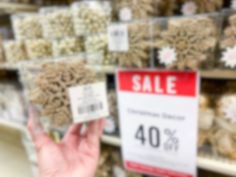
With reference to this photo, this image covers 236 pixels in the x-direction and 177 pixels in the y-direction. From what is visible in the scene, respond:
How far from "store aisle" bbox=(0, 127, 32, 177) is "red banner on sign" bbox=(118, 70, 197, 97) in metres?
1.15

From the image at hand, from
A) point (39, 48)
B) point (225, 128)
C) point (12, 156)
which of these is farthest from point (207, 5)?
point (12, 156)

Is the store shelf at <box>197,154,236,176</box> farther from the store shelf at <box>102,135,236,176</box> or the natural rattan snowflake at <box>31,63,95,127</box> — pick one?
the natural rattan snowflake at <box>31,63,95,127</box>

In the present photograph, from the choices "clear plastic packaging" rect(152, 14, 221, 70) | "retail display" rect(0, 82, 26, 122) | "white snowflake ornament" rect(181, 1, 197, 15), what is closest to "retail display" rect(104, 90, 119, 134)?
"clear plastic packaging" rect(152, 14, 221, 70)

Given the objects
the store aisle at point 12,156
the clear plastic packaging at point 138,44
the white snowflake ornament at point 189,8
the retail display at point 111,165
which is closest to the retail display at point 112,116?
the retail display at point 111,165

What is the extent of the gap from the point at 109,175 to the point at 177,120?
1.61 ft

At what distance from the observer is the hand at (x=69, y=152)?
753 millimetres

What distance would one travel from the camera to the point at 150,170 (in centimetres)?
116

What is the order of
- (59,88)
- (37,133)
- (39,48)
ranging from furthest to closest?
1. (39,48)
2. (37,133)
3. (59,88)

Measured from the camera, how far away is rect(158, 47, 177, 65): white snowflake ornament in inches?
35.3

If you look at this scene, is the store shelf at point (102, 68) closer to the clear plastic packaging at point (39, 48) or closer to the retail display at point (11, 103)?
the clear plastic packaging at point (39, 48)

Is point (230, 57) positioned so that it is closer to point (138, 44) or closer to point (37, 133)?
point (138, 44)

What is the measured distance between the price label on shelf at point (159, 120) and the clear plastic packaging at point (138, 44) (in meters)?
0.06

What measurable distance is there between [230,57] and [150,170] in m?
0.59

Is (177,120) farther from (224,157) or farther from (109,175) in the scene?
(109,175)
